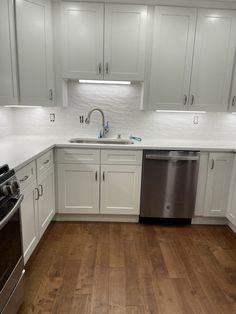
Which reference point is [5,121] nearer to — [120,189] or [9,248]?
[120,189]

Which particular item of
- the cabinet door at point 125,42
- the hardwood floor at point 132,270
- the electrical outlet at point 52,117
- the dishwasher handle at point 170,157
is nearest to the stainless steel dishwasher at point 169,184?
the dishwasher handle at point 170,157

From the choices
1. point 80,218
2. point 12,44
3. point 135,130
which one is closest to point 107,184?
point 80,218

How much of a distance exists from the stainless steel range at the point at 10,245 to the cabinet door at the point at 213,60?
222 cm

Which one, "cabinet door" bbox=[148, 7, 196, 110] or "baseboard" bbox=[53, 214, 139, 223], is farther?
"baseboard" bbox=[53, 214, 139, 223]

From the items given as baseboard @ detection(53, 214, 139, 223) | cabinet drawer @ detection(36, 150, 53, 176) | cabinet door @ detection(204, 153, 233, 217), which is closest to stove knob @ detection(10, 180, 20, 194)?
cabinet drawer @ detection(36, 150, 53, 176)

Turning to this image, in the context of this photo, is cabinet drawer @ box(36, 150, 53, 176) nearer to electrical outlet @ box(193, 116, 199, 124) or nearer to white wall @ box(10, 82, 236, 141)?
white wall @ box(10, 82, 236, 141)

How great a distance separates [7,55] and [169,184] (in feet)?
7.01

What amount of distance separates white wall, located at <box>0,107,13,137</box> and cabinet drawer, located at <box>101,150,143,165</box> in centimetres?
125

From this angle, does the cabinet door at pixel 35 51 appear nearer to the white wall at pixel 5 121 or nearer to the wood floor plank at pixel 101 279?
the white wall at pixel 5 121

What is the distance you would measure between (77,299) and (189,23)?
290 centimetres

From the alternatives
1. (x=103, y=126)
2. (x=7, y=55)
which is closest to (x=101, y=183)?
(x=103, y=126)

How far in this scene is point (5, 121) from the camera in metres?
2.84

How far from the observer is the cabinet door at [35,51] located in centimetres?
234

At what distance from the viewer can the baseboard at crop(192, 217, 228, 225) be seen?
2.88 metres
